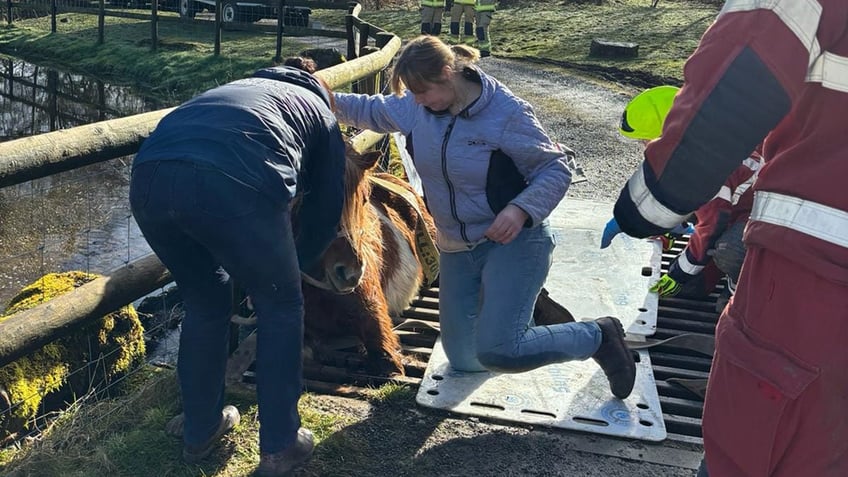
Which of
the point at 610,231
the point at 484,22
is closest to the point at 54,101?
the point at 484,22

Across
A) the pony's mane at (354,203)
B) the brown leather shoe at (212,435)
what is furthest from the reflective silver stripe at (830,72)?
the brown leather shoe at (212,435)

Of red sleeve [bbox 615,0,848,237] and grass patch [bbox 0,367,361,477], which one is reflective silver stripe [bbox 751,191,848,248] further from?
grass patch [bbox 0,367,361,477]

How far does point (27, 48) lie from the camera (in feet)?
55.2

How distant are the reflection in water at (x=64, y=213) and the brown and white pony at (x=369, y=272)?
1355 millimetres

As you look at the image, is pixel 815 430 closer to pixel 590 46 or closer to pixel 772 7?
pixel 772 7

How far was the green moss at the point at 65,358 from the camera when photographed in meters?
3.19

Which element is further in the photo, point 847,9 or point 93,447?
point 93,447

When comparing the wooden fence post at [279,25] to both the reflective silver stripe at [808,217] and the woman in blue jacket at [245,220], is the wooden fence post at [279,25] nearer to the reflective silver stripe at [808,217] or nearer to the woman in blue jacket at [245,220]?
the woman in blue jacket at [245,220]

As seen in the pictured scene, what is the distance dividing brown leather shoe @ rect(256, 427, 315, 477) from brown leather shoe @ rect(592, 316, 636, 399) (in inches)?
51.3

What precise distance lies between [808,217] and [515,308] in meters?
1.66

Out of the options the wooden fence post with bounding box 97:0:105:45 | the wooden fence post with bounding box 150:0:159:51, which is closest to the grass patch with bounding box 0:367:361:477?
the wooden fence post with bounding box 150:0:159:51

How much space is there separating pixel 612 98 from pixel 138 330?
8.01m

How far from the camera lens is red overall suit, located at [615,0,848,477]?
151 centimetres

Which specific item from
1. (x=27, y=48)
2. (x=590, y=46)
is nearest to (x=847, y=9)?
(x=590, y=46)
